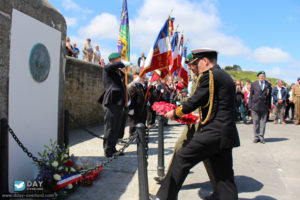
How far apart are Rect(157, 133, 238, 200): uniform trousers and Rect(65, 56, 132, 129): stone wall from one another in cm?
648

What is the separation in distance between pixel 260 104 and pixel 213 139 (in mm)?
5483

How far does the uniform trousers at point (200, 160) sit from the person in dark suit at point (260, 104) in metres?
5.27

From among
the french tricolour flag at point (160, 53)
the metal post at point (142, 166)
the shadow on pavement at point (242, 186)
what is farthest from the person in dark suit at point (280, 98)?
the metal post at point (142, 166)

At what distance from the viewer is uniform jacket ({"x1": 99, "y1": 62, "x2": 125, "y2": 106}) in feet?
17.4

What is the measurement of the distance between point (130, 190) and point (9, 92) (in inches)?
83.4

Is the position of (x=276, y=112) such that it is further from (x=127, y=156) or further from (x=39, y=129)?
(x=39, y=129)

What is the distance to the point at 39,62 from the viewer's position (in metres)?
3.89

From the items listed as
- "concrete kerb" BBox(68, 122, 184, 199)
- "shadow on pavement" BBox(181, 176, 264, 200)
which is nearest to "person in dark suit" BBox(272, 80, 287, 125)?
"concrete kerb" BBox(68, 122, 184, 199)

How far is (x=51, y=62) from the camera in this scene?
423 centimetres

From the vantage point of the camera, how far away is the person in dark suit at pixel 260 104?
777 centimetres

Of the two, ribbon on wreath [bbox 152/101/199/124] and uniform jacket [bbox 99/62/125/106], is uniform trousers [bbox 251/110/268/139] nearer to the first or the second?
uniform jacket [bbox 99/62/125/106]

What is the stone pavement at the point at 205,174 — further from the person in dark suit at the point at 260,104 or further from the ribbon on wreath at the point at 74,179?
the person in dark suit at the point at 260,104

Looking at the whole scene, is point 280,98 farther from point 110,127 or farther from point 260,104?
point 110,127

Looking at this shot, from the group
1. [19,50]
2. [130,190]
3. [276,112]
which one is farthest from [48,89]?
[276,112]
